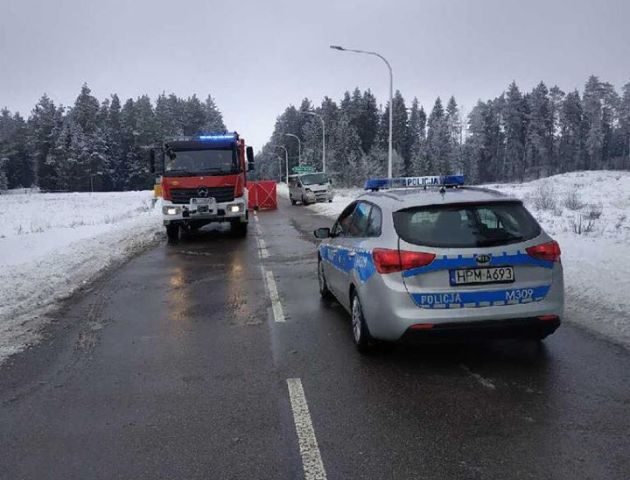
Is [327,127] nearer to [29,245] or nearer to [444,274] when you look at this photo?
[29,245]

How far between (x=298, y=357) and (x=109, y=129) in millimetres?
107325

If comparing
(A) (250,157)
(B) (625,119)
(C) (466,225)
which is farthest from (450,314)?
(B) (625,119)

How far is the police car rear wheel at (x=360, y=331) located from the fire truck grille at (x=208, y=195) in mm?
11014

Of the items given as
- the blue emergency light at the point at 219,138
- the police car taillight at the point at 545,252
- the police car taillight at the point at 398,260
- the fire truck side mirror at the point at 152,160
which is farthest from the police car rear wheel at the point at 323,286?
the fire truck side mirror at the point at 152,160

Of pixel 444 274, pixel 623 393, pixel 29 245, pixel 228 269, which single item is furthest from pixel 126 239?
pixel 623 393

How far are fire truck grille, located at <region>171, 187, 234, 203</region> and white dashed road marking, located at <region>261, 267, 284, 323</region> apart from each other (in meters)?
5.62

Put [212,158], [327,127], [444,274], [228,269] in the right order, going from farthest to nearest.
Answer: [327,127]
[212,158]
[228,269]
[444,274]

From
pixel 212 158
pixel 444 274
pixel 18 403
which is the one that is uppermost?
pixel 212 158

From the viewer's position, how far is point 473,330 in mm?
4754

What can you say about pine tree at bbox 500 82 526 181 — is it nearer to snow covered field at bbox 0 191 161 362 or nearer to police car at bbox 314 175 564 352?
snow covered field at bbox 0 191 161 362

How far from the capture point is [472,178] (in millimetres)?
116688

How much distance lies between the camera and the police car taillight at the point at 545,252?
16.2 feet

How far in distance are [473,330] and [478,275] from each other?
49 centimetres

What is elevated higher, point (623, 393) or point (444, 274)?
point (444, 274)
